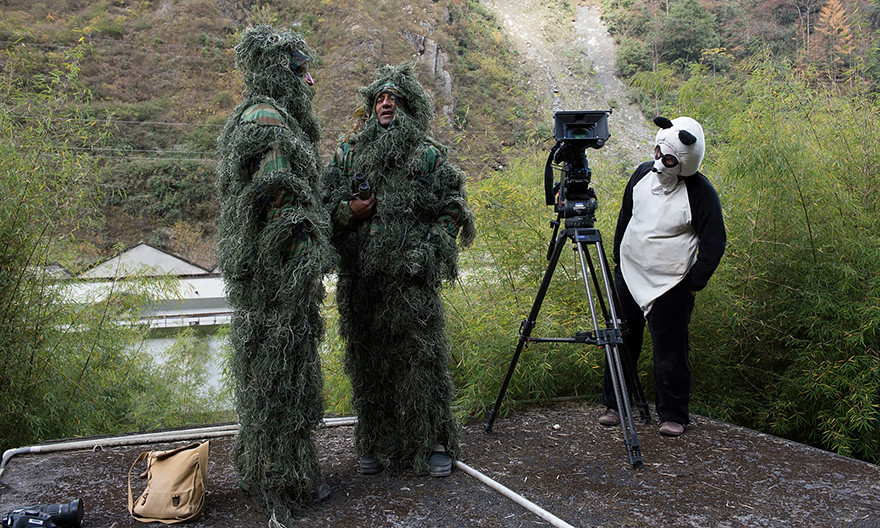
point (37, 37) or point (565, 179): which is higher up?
point (37, 37)

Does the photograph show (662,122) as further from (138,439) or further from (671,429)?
(138,439)

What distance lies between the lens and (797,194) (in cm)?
365

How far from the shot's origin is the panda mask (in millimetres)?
3201

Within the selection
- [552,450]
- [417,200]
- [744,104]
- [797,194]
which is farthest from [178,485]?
[744,104]

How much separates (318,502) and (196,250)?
22687 millimetres

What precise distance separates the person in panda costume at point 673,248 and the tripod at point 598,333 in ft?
0.62

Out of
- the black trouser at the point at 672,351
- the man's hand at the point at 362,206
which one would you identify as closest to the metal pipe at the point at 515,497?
the black trouser at the point at 672,351

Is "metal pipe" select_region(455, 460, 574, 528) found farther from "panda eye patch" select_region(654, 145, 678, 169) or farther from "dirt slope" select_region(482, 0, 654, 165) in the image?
"dirt slope" select_region(482, 0, 654, 165)

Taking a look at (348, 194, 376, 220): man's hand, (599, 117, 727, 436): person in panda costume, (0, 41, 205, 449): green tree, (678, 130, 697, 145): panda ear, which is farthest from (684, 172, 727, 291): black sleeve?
(0, 41, 205, 449): green tree

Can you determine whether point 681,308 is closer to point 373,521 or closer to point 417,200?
point 417,200

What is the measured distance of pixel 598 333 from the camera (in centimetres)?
295

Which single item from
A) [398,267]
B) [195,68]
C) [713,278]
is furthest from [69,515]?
[195,68]

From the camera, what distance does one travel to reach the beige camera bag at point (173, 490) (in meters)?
2.41

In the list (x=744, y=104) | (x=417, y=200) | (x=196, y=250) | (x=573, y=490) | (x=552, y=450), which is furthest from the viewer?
(x=196, y=250)
